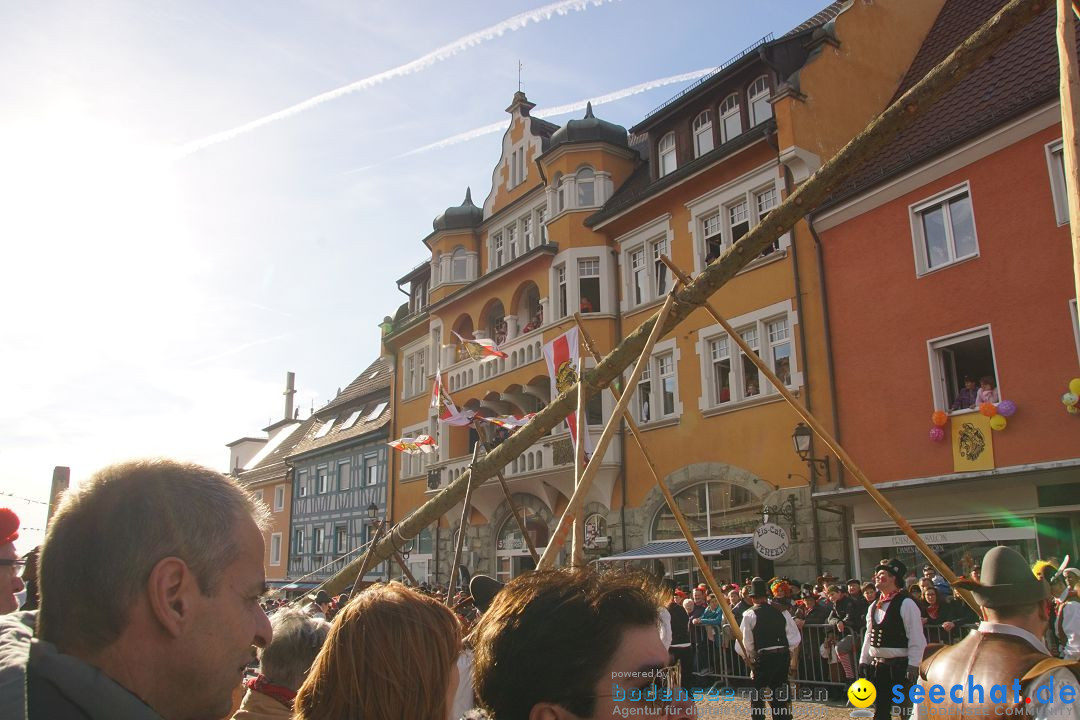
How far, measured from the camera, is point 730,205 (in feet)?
61.5

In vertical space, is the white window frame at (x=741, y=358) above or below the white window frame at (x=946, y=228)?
below

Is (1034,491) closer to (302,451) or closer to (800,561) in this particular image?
(800,561)

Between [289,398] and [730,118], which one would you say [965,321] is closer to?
[730,118]

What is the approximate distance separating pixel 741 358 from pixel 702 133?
Result: 604 cm

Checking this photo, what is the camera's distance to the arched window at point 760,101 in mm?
18500

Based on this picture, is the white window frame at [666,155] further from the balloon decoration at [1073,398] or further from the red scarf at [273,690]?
the red scarf at [273,690]

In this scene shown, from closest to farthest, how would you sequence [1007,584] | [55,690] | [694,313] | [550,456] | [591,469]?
[55,690] → [1007,584] → [591,469] → [694,313] → [550,456]

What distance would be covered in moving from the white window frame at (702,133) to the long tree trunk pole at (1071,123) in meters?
15.7

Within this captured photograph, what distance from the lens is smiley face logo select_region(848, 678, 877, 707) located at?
859 cm

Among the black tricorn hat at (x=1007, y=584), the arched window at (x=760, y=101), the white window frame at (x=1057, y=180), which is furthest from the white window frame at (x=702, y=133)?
the black tricorn hat at (x=1007, y=584)

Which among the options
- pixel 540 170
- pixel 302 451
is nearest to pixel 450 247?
pixel 540 170

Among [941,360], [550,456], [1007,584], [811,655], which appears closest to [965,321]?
[941,360]

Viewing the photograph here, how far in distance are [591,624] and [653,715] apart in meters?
0.24

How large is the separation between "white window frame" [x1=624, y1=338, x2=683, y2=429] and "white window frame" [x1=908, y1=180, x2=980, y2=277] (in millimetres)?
5952
